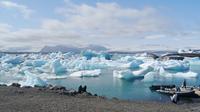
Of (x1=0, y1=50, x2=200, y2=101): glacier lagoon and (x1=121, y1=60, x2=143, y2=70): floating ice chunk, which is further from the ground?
(x1=121, y1=60, x2=143, y2=70): floating ice chunk

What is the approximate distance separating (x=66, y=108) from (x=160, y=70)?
2759 centimetres

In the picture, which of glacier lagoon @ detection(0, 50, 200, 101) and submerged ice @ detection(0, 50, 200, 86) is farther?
submerged ice @ detection(0, 50, 200, 86)

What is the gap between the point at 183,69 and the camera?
45.1 meters

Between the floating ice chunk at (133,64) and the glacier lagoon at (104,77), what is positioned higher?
the floating ice chunk at (133,64)

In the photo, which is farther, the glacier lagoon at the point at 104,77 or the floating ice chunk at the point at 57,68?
the floating ice chunk at the point at 57,68

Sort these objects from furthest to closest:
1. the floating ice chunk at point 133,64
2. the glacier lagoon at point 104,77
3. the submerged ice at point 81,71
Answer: the floating ice chunk at point 133,64 < the submerged ice at point 81,71 < the glacier lagoon at point 104,77

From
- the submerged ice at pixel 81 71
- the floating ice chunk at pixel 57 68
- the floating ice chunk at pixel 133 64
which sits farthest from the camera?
the floating ice chunk at pixel 133 64

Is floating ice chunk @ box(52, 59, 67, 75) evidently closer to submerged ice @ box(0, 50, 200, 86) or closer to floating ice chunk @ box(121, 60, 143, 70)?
submerged ice @ box(0, 50, 200, 86)

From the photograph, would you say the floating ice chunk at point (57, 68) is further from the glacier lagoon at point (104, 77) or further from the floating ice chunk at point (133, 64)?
the floating ice chunk at point (133, 64)

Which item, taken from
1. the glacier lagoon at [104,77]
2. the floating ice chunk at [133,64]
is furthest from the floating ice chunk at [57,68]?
the floating ice chunk at [133,64]

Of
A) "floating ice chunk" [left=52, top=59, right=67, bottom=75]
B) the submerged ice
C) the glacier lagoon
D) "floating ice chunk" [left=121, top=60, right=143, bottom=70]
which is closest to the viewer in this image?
the glacier lagoon

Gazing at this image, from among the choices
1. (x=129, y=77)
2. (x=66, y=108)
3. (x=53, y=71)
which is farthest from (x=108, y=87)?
(x=66, y=108)

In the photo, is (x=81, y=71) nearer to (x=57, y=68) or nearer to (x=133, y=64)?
(x=57, y=68)

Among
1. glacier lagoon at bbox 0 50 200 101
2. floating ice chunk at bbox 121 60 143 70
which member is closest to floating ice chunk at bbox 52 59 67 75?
glacier lagoon at bbox 0 50 200 101
